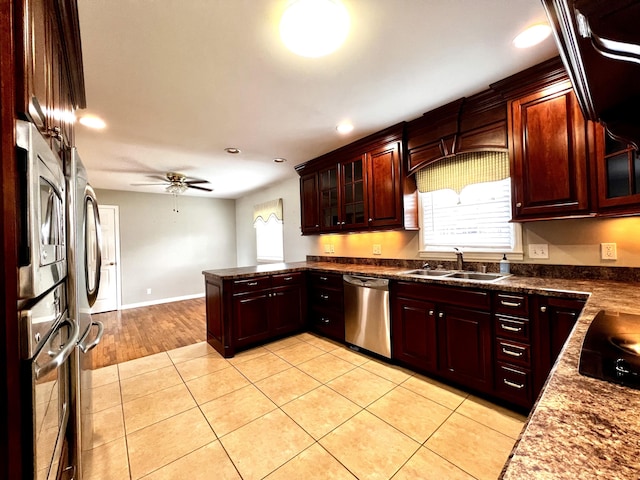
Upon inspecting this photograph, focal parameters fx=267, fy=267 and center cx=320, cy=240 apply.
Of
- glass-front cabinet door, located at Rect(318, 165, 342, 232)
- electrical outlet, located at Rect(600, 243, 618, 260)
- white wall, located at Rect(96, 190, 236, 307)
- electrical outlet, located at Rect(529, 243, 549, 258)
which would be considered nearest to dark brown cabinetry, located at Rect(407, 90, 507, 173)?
electrical outlet, located at Rect(529, 243, 549, 258)

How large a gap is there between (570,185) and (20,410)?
2714 mm

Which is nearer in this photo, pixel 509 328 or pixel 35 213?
pixel 35 213

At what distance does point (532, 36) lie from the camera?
160cm

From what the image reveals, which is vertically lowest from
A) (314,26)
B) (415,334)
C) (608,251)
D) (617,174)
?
(415,334)

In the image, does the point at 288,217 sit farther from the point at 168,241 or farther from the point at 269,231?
the point at 168,241

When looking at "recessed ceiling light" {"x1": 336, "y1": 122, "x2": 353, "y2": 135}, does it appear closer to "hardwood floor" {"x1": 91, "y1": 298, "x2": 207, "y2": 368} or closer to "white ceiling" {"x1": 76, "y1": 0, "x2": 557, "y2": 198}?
"white ceiling" {"x1": 76, "y1": 0, "x2": 557, "y2": 198}

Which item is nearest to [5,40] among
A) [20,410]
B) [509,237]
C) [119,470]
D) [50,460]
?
[20,410]

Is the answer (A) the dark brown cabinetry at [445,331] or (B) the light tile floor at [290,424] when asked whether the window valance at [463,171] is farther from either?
→ (B) the light tile floor at [290,424]

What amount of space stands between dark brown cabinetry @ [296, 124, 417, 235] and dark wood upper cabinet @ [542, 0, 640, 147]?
1.78 metres

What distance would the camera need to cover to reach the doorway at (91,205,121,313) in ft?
16.6

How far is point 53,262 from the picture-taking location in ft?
2.60

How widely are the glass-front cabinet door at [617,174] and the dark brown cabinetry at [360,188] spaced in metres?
1.44

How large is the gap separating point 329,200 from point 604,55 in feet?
10.0

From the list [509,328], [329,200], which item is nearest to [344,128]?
[329,200]
